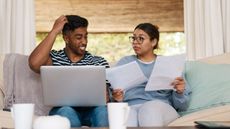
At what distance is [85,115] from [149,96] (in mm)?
427

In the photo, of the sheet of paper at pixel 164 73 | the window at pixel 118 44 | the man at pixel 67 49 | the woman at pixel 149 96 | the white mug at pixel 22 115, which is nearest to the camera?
the white mug at pixel 22 115

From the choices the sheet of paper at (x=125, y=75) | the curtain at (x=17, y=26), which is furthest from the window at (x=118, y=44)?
the sheet of paper at (x=125, y=75)

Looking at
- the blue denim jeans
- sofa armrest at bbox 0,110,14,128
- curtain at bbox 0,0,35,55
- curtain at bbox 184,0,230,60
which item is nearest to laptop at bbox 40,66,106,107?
the blue denim jeans

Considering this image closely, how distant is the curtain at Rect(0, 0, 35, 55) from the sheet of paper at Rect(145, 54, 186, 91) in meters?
1.25

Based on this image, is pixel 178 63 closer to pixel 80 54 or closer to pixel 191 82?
pixel 191 82

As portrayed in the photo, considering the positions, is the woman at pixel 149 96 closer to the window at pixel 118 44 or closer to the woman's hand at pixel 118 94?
the woman's hand at pixel 118 94

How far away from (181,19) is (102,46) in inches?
64.5

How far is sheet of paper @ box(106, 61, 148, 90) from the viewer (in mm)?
2273

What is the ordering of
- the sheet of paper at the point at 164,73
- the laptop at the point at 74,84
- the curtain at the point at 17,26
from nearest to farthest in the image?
the laptop at the point at 74,84
the sheet of paper at the point at 164,73
the curtain at the point at 17,26

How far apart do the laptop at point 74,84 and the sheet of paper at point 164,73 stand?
34 centimetres

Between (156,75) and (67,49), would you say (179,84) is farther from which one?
(67,49)

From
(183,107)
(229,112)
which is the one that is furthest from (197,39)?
(229,112)

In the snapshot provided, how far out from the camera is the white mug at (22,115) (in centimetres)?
134

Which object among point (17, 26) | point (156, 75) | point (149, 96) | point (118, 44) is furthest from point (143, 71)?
point (118, 44)
